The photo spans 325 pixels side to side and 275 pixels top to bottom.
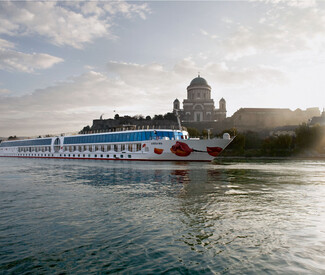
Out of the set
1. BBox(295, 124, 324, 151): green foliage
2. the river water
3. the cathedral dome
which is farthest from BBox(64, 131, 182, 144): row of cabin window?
the cathedral dome

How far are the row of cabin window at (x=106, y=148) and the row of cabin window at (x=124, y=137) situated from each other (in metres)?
1.07

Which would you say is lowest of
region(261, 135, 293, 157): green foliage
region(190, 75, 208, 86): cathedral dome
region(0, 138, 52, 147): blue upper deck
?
region(261, 135, 293, 157): green foliage

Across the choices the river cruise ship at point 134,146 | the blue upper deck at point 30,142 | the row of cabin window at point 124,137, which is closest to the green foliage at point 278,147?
the river cruise ship at point 134,146

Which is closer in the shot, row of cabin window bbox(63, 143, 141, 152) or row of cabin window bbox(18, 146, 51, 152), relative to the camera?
row of cabin window bbox(63, 143, 141, 152)

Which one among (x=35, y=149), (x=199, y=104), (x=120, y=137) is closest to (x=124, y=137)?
(x=120, y=137)

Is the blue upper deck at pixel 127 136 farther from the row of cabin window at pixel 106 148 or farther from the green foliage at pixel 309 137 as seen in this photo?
the green foliage at pixel 309 137

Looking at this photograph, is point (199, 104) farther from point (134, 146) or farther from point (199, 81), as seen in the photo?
point (134, 146)

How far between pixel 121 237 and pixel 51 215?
14.3 feet

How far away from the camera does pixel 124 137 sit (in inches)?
2218

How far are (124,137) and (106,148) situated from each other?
23.3ft

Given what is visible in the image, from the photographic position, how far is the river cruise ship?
4716cm

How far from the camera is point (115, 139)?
192 ft

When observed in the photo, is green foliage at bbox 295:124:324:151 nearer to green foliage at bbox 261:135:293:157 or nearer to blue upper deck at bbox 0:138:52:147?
green foliage at bbox 261:135:293:157

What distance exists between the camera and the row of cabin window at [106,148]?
54.4 metres
